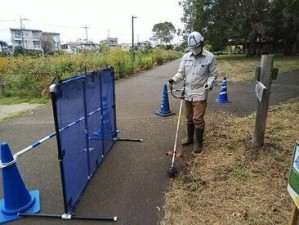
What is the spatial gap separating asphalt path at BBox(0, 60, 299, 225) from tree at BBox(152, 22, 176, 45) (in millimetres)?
78006

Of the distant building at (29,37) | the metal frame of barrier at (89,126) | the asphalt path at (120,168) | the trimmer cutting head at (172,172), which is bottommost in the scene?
the asphalt path at (120,168)

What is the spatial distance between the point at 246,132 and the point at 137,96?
5.59 meters

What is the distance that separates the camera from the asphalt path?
10.3 ft

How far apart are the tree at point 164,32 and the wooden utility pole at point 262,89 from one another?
80.5 m

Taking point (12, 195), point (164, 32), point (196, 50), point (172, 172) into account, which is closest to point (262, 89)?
point (196, 50)

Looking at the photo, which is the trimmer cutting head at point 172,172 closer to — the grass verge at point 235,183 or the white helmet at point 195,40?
the grass verge at point 235,183

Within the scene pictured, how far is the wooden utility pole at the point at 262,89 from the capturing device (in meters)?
4.03

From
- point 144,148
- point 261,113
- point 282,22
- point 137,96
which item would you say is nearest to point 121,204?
point 144,148

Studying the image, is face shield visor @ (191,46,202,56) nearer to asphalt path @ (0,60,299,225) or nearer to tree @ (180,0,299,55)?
asphalt path @ (0,60,299,225)

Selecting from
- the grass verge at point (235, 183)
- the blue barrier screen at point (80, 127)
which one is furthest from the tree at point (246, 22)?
the blue barrier screen at point (80, 127)

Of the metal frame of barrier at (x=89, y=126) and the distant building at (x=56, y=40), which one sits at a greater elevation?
the distant building at (x=56, y=40)

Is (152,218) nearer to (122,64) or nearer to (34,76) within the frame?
(34,76)

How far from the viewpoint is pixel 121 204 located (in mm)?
3252

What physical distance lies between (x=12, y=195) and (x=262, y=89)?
131 inches
